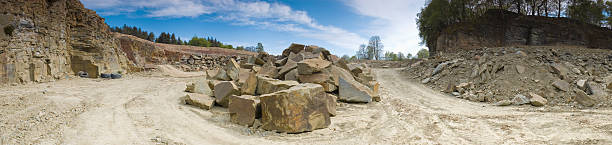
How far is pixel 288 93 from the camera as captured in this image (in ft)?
13.5

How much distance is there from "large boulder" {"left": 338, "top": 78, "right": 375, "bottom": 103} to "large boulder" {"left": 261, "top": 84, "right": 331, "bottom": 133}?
2506 mm

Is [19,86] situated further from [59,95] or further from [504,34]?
[504,34]

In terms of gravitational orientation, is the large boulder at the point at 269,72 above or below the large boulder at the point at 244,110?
above

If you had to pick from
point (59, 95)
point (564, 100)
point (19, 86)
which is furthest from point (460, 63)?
point (19, 86)

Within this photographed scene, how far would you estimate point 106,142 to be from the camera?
335 centimetres

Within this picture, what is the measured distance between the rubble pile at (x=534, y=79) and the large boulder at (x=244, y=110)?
6.92 meters

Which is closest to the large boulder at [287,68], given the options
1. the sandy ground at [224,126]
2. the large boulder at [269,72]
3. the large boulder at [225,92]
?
the large boulder at [269,72]

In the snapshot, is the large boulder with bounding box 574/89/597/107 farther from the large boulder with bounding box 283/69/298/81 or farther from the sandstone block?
the large boulder with bounding box 283/69/298/81

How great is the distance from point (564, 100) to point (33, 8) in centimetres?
1608

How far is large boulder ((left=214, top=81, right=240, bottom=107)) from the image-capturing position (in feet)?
19.9

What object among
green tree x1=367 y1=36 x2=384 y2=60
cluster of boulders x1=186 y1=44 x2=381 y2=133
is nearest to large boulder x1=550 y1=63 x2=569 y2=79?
cluster of boulders x1=186 y1=44 x2=381 y2=133

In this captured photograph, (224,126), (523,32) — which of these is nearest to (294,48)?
(224,126)

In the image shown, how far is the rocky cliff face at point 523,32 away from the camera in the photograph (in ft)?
68.3

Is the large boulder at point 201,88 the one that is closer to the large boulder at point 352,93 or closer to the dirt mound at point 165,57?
the large boulder at point 352,93
